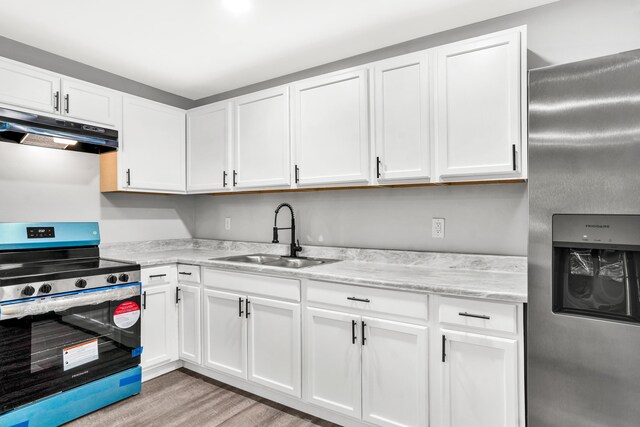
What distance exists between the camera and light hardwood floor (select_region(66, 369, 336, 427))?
7.03ft

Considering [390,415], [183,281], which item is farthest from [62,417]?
[390,415]

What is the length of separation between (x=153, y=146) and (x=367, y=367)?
2403mm

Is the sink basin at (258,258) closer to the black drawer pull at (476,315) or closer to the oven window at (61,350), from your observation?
the oven window at (61,350)

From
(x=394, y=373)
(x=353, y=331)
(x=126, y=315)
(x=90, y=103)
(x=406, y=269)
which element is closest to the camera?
(x=394, y=373)

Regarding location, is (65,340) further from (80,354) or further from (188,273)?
(188,273)

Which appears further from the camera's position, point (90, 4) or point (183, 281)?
point (183, 281)

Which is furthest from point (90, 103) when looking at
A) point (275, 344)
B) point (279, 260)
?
point (275, 344)

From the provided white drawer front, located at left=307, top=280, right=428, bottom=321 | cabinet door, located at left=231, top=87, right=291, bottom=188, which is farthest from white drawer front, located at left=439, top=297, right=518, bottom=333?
cabinet door, located at left=231, top=87, right=291, bottom=188

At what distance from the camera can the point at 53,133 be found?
2318mm

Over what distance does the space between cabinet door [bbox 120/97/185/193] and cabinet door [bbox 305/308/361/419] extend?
71.1 inches

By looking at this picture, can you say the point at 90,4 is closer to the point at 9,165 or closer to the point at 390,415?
the point at 9,165

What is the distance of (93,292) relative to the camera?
2215 mm

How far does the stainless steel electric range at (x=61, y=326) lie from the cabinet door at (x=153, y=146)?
2.03 ft

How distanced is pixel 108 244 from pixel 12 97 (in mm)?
1238
